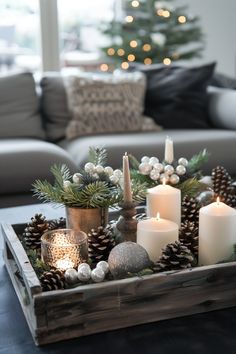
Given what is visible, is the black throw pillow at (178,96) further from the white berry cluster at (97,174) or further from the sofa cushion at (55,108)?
the white berry cluster at (97,174)

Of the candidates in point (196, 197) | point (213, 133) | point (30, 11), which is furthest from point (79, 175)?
point (30, 11)

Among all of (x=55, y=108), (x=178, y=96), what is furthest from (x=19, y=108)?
(x=178, y=96)

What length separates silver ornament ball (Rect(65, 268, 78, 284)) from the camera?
964 mm

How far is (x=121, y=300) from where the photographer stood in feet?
3.04

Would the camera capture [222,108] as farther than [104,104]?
Yes

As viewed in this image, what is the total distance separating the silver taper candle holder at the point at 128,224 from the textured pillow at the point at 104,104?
5.69ft

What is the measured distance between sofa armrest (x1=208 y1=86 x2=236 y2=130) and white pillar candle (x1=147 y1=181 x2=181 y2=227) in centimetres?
188

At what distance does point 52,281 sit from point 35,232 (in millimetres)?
255

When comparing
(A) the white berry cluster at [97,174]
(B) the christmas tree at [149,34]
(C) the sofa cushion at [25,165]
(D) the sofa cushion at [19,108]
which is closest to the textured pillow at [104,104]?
(D) the sofa cushion at [19,108]

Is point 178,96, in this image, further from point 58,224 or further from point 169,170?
point 58,224

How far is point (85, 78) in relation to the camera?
2.90m

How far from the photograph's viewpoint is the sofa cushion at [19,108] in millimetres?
2861

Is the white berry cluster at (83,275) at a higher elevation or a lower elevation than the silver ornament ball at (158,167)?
lower

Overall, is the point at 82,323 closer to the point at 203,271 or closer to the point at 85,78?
the point at 203,271
